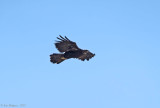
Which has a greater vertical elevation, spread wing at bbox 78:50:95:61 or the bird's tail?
Answer: spread wing at bbox 78:50:95:61

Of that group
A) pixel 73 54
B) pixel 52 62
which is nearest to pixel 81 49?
pixel 73 54

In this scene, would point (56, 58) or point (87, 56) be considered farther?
point (87, 56)

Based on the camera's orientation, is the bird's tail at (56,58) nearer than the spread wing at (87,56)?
Yes

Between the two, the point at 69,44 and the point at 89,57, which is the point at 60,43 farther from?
the point at 89,57

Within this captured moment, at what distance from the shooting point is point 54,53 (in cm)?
3600

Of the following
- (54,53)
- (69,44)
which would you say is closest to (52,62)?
(54,53)

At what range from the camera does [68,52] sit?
35094 mm

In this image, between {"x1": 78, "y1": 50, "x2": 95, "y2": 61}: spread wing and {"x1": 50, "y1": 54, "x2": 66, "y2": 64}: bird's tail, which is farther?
{"x1": 78, "y1": 50, "x2": 95, "y2": 61}: spread wing

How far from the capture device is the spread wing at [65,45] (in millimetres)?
33791

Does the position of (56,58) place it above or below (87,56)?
below

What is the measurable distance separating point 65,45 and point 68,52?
1.10 metres

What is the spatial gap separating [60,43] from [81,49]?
2.13 m

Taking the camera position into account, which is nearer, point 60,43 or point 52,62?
point 60,43

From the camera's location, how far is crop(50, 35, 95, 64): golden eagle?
34.0 metres
